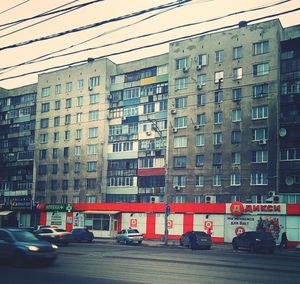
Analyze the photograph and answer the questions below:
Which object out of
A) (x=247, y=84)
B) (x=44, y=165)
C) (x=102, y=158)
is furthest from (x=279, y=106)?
(x=44, y=165)

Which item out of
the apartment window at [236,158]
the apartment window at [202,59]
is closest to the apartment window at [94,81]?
the apartment window at [202,59]

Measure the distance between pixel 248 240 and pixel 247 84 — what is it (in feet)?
78.1

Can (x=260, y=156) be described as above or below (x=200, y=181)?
above

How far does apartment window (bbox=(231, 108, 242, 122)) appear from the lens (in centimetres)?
5065

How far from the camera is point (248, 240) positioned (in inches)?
1239

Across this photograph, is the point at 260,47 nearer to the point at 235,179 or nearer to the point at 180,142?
the point at 180,142

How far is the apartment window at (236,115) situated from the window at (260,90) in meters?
2.41

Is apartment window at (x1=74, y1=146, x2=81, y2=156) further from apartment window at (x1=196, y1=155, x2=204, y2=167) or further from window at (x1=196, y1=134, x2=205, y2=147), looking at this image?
apartment window at (x1=196, y1=155, x2=204, y2=167)

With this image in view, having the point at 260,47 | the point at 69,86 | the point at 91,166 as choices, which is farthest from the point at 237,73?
the point at 69,86

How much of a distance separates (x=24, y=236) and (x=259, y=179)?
115 ft

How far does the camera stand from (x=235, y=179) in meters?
49.4

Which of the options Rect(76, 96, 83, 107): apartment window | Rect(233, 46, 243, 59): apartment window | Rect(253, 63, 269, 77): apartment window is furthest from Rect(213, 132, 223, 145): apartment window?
Rect(76, 96, 83, 107): apartment window

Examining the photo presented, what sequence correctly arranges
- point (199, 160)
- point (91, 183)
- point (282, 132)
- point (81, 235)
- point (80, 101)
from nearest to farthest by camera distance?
point (81, 235) < point (282, 132) < point (199, 160) < point (91, 183) < point (80, 101)

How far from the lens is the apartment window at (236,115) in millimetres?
50653
